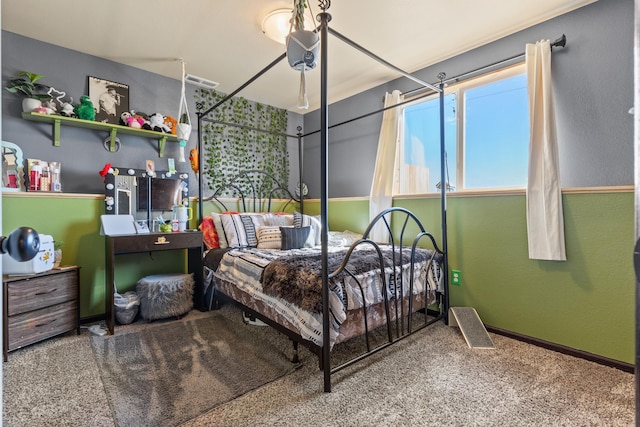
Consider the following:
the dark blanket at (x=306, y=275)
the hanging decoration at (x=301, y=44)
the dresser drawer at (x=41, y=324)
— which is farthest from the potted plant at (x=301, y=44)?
the dresser drawer at (x=41, y=324)

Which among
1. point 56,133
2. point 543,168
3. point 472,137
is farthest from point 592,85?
point 56,133

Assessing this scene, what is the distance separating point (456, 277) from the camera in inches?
101

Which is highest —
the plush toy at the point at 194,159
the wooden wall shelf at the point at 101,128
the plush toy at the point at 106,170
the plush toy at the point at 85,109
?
the plush toy at the point at 85,109

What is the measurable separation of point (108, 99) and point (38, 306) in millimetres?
1746

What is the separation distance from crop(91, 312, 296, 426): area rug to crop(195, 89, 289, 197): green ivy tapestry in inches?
62.1

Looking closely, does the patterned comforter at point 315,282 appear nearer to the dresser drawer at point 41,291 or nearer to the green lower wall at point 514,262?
the green lower wall at point 514,262

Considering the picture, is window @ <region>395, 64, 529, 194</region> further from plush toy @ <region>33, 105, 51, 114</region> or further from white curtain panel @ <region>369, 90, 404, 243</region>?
plush toy @ <region>33, 105, 51, 114</region>

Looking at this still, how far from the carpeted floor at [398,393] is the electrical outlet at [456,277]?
58cm

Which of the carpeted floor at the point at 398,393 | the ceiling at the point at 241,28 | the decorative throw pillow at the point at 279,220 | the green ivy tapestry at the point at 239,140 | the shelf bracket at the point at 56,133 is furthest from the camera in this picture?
the green ivy tapestry at the point at 239,140

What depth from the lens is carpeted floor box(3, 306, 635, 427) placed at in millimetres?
1448

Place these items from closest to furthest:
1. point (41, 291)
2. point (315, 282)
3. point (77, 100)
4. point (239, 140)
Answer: point (315, 282) < point (41, 291) < point (77, 100) < point (239, 140)

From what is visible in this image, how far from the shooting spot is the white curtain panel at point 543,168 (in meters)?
2.06

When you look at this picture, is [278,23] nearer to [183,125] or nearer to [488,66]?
[183,125]

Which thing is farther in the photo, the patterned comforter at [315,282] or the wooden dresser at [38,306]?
the wooden dresser at [38,306]
